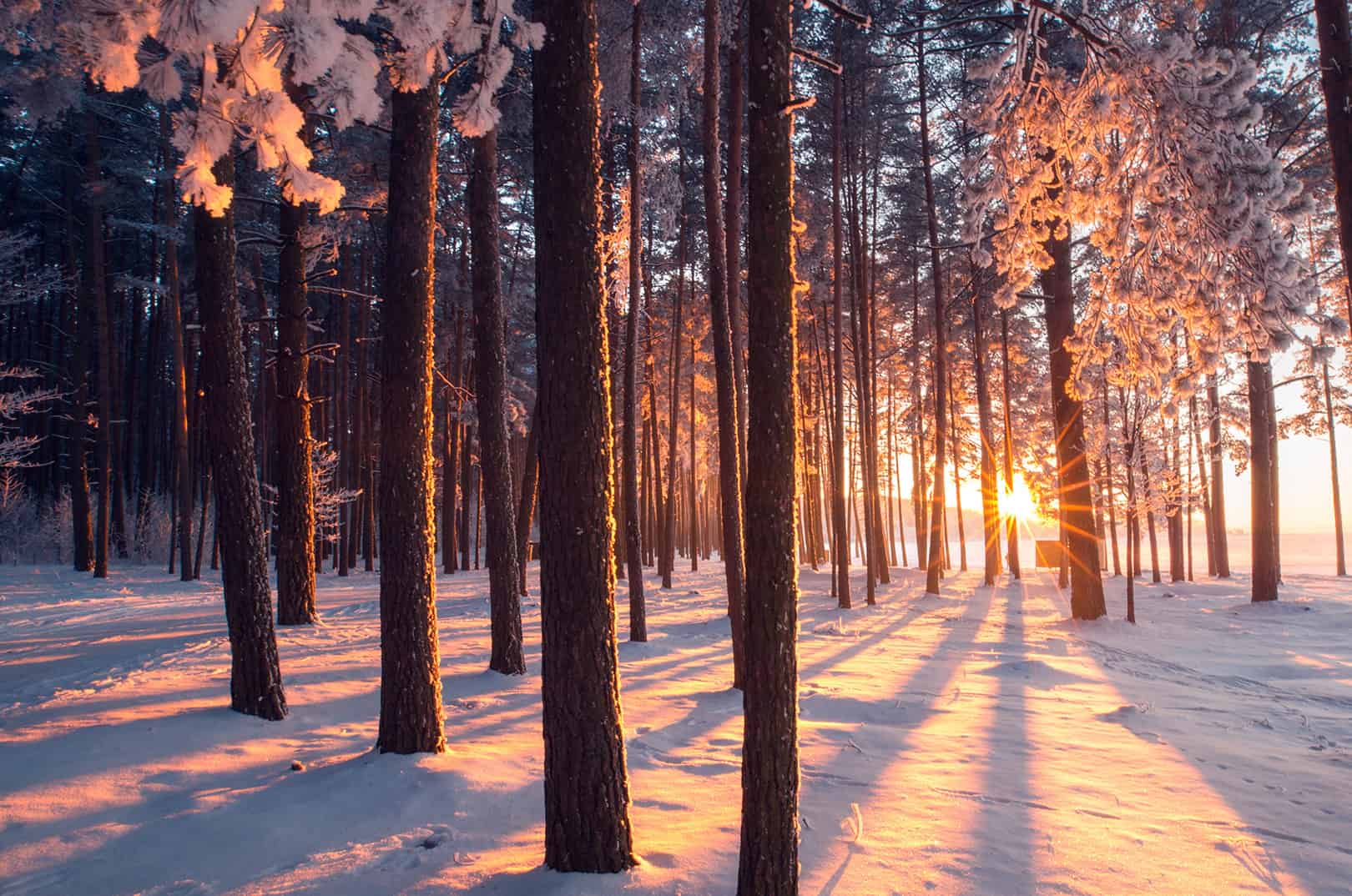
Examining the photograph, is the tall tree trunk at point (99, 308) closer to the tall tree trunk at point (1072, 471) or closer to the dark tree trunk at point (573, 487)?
the dark tree trunk at point (573, 487)

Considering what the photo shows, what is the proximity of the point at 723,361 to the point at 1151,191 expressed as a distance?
413 cm

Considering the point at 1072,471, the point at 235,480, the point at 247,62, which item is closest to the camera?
the point at 247,62

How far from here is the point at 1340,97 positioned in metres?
5.59

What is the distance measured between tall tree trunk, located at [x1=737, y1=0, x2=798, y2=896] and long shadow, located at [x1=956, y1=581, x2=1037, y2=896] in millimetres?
1298

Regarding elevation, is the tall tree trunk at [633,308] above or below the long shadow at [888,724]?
above

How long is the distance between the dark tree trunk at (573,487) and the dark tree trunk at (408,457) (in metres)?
2.00

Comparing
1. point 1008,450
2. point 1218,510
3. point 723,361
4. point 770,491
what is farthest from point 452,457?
point 1218,510

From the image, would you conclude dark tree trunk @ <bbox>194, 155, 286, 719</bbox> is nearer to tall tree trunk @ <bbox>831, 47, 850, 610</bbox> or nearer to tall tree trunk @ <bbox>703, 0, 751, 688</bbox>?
tall tree trunk @ <bbox>703, 0, 751, 688</bbox>

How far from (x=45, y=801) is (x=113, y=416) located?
25.3 meters

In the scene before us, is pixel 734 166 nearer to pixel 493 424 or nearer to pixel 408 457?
pixel 493 424

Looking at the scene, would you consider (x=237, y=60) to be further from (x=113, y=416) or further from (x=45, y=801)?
(x=113, y=416)

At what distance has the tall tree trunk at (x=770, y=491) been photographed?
3217 millimetres

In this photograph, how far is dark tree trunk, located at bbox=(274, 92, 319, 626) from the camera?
1008 centimetres

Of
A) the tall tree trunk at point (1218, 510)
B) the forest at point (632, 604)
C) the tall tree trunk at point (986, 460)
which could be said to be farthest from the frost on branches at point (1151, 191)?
the tall tree trunk at point (1218, 510)
